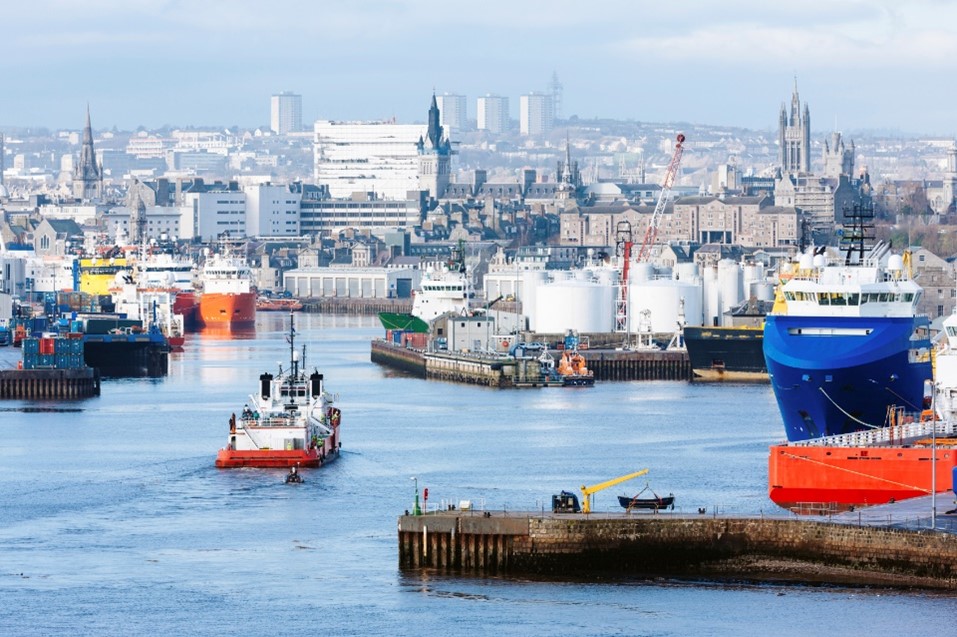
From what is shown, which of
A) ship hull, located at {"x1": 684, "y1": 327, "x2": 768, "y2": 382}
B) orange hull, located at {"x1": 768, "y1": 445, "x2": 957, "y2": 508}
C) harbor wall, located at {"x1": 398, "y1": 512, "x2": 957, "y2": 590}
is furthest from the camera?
ship hull, located at {"x1": 684, "y1": 327, "x2": 768, "y2": 382}

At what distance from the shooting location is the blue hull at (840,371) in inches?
1959

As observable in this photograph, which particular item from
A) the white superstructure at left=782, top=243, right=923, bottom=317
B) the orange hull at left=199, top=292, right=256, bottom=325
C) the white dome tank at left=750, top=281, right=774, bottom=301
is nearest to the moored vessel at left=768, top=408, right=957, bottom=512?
the white superstructure at left=782, top=243, right=923, bottom=317

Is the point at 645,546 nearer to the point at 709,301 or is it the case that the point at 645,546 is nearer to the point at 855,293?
the point at 855,293

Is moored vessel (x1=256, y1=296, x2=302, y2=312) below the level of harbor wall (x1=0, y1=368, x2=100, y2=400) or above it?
below

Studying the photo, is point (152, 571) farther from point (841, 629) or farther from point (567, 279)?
point (567, 279)

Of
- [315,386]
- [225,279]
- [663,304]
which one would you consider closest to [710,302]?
[663,304]

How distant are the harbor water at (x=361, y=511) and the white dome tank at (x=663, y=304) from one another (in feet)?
68.8

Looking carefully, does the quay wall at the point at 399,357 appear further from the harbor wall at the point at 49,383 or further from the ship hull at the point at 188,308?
the ship hull at the point at 188,308

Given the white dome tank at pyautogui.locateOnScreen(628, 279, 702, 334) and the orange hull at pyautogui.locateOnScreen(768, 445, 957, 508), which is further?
the white dome tank at pyautogui.locateOnScreen(628, 279, 702, 334)

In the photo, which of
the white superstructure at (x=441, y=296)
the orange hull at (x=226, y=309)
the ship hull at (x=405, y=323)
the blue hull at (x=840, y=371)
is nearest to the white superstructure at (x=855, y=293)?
the blue hull at (x=840, y=371)

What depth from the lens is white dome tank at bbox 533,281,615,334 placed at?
9856 cm

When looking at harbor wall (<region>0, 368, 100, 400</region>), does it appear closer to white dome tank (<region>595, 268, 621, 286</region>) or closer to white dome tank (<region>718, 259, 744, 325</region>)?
white dome tank (<region>595, 268, 621, 286</region>)

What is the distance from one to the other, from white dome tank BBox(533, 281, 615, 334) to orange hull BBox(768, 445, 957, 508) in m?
54.4

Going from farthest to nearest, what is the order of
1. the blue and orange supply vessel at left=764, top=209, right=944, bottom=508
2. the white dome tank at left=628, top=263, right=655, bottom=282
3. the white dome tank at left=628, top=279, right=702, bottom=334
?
the white dome tank at left=628, top=263, right=655, bottom=282, the white dome tank at left=628, top=279, right=702, bottom=334, the blue and orange supply vessel at left=764, top=209, right=944, bottom=508
